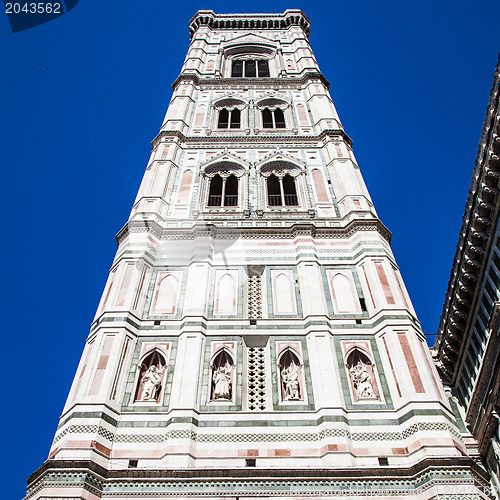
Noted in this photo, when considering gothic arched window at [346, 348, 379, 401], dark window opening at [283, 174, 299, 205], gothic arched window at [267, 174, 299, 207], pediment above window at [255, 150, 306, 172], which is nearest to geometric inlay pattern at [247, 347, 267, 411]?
gothic arched window at [346, 348, 379, 401]

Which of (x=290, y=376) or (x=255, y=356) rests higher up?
(x=255, y=356)

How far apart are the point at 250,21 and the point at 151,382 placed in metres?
26.1

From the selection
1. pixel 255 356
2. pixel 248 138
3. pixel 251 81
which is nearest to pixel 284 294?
pixel 255 356

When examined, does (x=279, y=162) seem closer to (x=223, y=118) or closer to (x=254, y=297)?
(x=223, y=118)

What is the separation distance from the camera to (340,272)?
12.5 metres

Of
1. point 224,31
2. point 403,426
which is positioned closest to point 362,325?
point 403,426

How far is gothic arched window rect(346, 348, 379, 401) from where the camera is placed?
31.4 feet

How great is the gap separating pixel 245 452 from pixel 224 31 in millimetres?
26830

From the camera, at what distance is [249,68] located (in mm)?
26922

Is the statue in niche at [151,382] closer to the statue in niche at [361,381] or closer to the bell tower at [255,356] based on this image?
the bell tower at [255,356]

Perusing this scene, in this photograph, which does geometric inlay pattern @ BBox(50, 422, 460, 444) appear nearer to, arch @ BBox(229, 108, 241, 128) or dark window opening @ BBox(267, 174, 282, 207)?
dark window opening @ BBox(267, 174, 282, 207)

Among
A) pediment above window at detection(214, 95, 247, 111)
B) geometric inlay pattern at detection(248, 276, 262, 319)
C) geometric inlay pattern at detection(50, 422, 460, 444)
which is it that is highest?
pediment above window at detection(214, 95, 247, 111)

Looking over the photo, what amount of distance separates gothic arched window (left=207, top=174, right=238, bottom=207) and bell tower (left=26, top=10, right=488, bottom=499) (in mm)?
44

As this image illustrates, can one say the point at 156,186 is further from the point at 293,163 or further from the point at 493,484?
the point at 493,484
